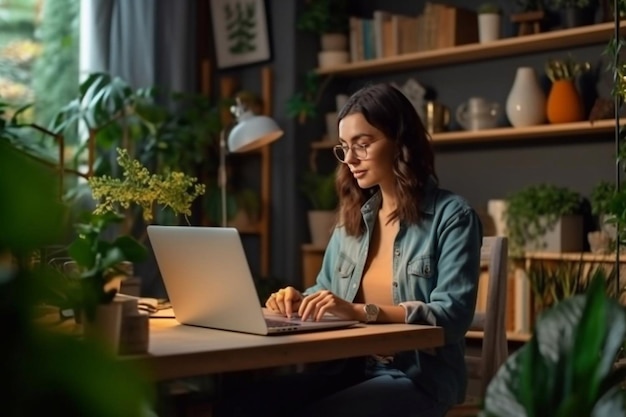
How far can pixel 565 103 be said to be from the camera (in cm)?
364

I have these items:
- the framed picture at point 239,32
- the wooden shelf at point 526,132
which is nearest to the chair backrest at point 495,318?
the wooden shelf at point 526,132

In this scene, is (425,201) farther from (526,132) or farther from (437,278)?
(526,132)

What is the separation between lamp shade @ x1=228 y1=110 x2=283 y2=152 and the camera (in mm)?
3908

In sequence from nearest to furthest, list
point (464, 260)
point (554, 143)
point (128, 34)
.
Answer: point (464, 260) → point (554, 143) → point (128, 34)

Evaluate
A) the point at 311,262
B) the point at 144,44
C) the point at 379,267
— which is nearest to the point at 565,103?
the point at 311,262

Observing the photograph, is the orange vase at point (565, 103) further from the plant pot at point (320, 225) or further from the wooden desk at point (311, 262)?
the wooden desk at point (311, 262)

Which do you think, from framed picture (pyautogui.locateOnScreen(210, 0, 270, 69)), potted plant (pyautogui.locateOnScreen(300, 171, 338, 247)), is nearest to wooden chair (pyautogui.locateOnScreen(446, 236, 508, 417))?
potted plant (pyautogui.locateOnScreen(300, 171, 338, 247))

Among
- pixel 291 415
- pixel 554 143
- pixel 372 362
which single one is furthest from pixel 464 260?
pixel 554 143

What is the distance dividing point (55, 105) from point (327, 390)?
2629mm

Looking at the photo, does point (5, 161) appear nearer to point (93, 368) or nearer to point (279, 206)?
point (93, 368)

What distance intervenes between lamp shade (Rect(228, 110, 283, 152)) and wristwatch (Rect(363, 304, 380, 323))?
2.09 meters

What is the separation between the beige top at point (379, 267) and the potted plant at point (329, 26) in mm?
2271

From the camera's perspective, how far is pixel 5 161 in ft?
1.23

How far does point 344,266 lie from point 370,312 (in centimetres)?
42
